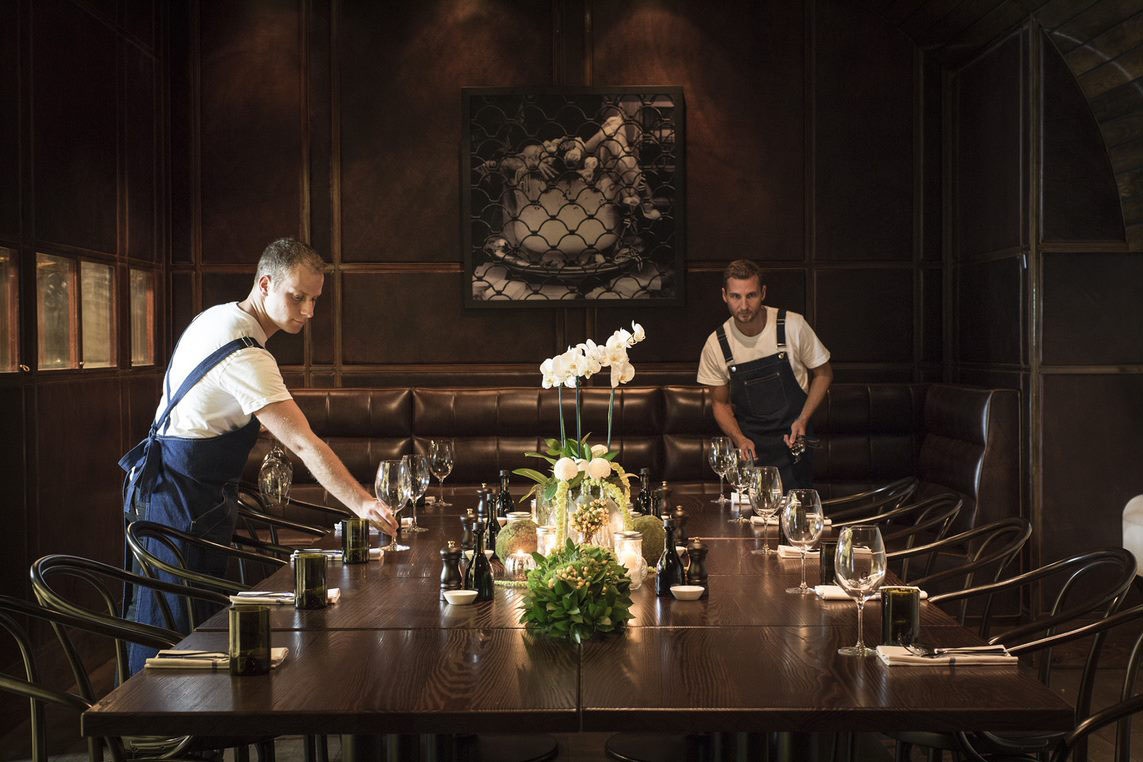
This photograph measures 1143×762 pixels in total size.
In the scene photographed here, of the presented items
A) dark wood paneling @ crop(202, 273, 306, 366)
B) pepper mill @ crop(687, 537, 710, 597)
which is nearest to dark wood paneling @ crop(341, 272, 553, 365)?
dark wood paneling @ crop(202, 273, 306, 366)

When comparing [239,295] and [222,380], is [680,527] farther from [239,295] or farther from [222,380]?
[239,295]

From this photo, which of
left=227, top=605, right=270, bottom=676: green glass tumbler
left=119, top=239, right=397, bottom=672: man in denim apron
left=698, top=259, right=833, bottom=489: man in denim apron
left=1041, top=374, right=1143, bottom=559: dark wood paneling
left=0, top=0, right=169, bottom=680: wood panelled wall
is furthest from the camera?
left=698, top=259, right=833, bottom=489: man in denim apron

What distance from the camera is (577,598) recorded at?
7.48 ft

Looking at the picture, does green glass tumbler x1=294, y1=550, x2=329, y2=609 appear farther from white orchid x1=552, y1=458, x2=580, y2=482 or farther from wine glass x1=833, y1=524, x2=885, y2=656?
wine glass x1=833, y1=524, x2=885, y2=656

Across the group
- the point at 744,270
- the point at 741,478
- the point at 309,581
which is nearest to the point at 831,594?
the point at 309,581

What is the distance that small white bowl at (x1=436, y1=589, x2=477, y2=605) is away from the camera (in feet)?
8.56

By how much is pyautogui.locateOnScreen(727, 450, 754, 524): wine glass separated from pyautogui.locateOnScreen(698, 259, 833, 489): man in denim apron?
1.19 metres

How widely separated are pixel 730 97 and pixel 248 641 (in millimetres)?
5249

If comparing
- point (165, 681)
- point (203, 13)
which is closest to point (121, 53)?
point (203, 13)

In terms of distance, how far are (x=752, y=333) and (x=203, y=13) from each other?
358cm

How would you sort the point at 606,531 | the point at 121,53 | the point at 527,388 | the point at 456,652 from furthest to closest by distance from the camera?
the point at 527,388, the point at 121,53, the point at 606,531, the point at 456,652

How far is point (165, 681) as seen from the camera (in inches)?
79.9

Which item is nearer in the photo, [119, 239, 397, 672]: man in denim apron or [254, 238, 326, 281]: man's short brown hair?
[119, 239, 397, 672]: man in denim apron

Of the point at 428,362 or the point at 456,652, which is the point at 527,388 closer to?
the point at 428,362
